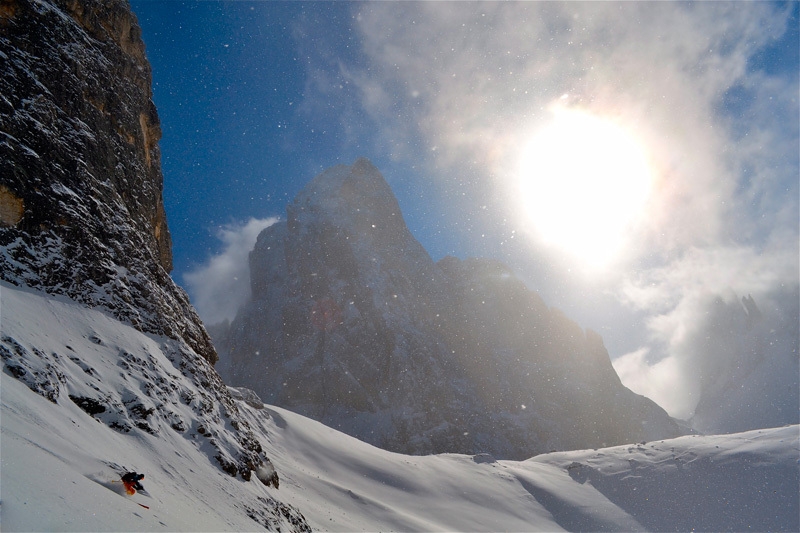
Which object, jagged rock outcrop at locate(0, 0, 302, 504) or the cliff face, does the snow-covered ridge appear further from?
the cliff face

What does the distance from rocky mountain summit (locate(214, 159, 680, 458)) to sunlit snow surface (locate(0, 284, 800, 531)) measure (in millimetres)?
60073

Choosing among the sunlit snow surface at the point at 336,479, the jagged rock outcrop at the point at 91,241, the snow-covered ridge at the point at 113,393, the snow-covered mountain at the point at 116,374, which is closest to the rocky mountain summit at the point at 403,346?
the sunlit snow surface at the point at 336,479

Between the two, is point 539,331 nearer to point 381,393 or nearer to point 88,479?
point 381,393

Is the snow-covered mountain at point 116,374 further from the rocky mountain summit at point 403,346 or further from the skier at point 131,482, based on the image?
the rocky mountain summit at point 403,346

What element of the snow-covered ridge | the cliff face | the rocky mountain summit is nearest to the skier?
the snow-covered ridge

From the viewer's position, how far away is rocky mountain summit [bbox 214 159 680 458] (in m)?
114

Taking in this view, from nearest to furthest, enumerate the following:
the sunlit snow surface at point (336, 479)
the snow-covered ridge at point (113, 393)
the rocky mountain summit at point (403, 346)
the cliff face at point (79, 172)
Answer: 1. the sunlit snow surface at point (336, 479)
2. the snow-covered ridge at point (113, 393)
3. the cliff face at point (79, 172)
4. the rocky mountain summit at point (403, 346)

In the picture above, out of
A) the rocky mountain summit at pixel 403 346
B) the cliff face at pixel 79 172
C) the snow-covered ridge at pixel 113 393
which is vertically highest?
the rocky mountain summit at pixel 403 346

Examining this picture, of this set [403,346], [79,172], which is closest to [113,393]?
[79,172]

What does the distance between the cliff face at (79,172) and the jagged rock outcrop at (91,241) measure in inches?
2.1

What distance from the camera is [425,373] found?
120000 mm

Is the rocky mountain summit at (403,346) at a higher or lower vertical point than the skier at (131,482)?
higher

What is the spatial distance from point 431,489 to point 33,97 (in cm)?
3784

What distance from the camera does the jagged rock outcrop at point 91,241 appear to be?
12.3 meters
